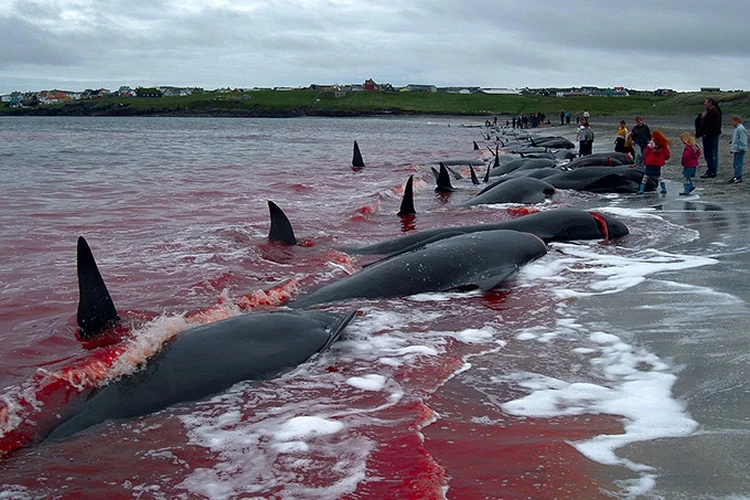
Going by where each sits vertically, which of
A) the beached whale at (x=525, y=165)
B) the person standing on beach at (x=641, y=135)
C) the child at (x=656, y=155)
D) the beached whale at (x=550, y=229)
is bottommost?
the beached whale at (x=550, y=229)

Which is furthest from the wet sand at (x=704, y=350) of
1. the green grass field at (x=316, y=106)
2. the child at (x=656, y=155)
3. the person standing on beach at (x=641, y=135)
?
the green grass field at (x=316, y=106)

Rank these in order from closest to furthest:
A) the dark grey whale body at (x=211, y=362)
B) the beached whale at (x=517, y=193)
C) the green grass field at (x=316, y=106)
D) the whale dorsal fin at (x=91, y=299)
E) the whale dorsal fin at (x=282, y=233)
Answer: the dark grey whale body at (x=211, y=362) → the whale dorsal fin at (x=91, y=299) → the whale dorsal fin at (x=282, y=233) → the beached whale at (x=517, y=193) → the green grass field at (x=316, y=106)

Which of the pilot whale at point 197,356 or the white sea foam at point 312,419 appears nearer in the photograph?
the white sea foam at point 312,419

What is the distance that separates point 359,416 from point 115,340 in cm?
318

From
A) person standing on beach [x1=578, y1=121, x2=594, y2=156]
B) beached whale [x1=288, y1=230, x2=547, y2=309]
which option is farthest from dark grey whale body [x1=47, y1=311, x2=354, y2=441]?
person standing on beach [x1=578, y1=121, x2=594, y2=156]

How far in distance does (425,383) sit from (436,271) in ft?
11.1

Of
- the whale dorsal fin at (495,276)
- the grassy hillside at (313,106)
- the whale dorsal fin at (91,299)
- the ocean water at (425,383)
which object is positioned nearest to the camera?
the ocean water at (425,383)

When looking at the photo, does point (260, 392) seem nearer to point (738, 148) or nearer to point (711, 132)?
point (738, 148)

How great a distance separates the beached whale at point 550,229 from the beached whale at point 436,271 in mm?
1616

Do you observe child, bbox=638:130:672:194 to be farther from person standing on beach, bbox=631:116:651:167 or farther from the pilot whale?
the pilot whale

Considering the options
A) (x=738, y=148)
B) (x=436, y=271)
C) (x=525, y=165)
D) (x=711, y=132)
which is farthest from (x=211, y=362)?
(x=525, y=165)

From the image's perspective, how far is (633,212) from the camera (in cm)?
1527

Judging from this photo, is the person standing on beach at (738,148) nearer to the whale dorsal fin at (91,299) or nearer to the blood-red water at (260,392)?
the blood-red water at (260,392)

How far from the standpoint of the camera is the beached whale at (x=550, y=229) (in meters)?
11.8
